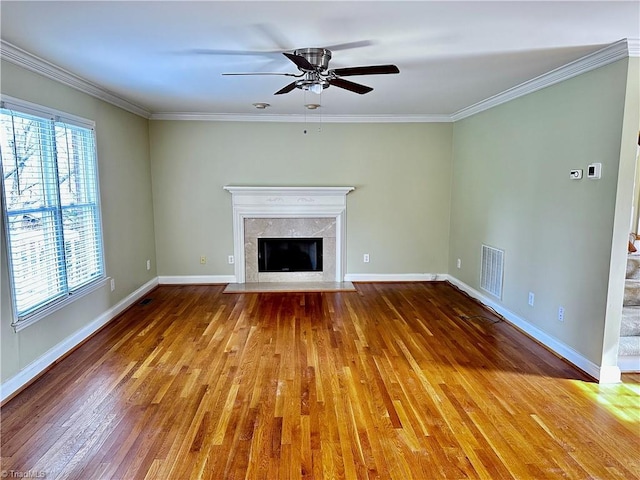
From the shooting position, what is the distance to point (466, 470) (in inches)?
77.5

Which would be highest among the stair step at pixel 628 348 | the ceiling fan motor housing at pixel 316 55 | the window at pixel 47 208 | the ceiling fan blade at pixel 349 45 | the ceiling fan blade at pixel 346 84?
the ceiling fan blade at pixel 349 45

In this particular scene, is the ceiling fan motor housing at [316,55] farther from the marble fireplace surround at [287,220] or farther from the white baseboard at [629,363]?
the white baseboard at [629,363]

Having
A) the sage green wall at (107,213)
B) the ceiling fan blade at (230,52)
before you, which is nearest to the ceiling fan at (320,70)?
the ceiling fan blade at (230,52)

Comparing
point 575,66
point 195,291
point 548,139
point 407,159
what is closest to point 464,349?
point 548,139

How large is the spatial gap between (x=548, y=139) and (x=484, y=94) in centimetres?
96

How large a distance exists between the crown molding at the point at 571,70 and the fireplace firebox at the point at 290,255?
9.38 feet

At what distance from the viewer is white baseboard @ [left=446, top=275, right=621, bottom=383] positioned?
2842mm

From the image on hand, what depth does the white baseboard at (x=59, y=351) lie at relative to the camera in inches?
104

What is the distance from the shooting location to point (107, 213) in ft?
13.2

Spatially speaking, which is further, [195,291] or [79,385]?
[195,291]

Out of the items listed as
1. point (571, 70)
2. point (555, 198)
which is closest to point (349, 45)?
point (571, 70)

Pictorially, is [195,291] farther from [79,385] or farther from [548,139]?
[548,139]

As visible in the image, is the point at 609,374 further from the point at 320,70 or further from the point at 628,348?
the point at 320,70

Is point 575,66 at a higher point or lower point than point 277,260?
higher
